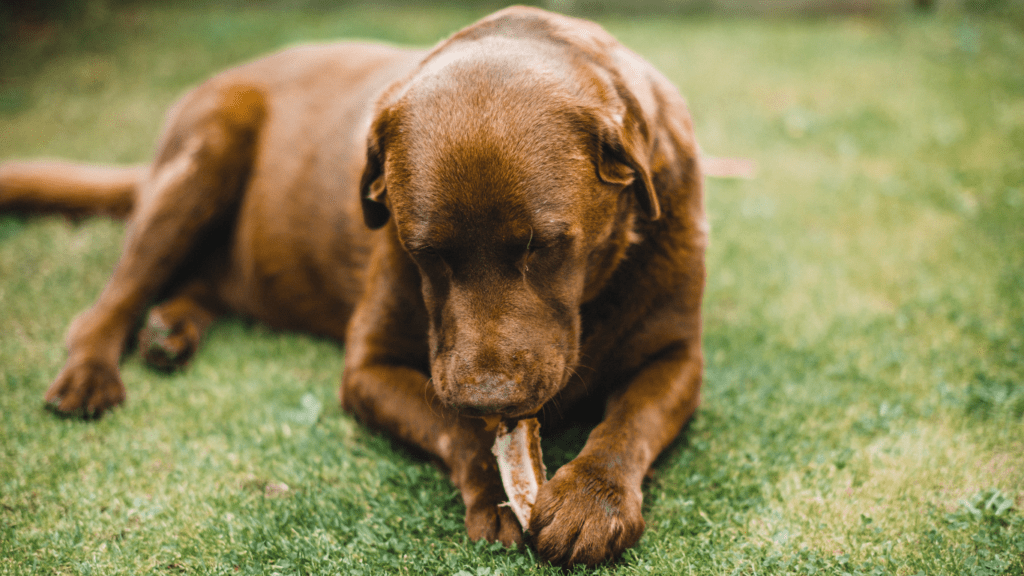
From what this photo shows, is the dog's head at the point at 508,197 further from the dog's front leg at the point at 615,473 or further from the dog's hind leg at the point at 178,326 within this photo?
the dog's hind leg at the point at 178,326

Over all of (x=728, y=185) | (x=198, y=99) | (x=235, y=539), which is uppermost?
(x=198, y=99)

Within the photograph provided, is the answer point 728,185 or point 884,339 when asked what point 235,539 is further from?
point 728,185

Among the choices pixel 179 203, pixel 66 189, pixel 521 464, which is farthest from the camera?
pixel 66 189

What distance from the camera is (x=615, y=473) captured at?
88.9 inches

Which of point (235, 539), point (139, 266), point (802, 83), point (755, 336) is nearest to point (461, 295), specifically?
point (235, 539)

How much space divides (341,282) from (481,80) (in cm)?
160

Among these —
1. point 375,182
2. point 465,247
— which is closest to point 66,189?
point 375,182

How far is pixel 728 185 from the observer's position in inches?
213

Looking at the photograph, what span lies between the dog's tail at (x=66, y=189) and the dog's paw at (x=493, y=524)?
349 cm

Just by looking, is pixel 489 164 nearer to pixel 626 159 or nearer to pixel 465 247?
pixel 465 247

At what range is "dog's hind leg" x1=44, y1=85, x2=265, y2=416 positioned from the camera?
3529mm

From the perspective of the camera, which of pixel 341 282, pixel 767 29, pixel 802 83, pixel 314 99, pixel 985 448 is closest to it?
pixel 985 448

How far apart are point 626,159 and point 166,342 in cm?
238

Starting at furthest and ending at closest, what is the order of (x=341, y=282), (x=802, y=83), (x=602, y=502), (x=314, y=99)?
1. (x=802, y=83)
2. (x=314, y=99)
3. (x=341, y=282)
4. (x=602, y=502)
